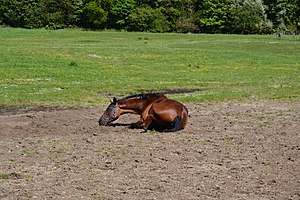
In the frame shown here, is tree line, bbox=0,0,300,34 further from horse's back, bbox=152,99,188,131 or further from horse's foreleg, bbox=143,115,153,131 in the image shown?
horse's foreleg, bbox=143,115,153,131

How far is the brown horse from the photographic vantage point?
11.5 m

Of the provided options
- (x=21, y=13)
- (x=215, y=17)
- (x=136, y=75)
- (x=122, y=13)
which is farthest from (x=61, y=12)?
(x=136, y=75)

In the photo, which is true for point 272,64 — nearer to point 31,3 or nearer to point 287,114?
point 287,114

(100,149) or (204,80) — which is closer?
(100,149)

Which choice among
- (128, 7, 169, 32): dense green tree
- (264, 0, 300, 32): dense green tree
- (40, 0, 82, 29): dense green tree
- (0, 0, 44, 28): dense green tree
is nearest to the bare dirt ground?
(128, 7, 169, 32): dense green tree

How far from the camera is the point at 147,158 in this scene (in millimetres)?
9273

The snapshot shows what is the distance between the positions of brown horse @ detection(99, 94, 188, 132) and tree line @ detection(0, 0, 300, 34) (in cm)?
7517

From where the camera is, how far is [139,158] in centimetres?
927

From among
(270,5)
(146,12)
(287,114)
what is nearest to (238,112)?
(287,114)

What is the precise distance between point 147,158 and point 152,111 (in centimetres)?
233

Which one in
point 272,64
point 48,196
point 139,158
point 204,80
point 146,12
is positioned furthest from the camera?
point 146,12

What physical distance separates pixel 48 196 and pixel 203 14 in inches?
3374

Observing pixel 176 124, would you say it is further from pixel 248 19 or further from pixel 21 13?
pixel 21 13

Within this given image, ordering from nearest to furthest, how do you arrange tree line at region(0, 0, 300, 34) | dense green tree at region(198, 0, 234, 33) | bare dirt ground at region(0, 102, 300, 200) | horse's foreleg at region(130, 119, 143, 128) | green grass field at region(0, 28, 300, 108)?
1. bare dirt ground at region(0, 102, 300, 200)
2. horse's foreleg at region(130, 119, 143, 128)
3. green grass field at region(0, 28, 300, 108)
4. tree line at region(0, 0, 300, 34)
5. dense green tree at region(198, 0, 234, 33)
